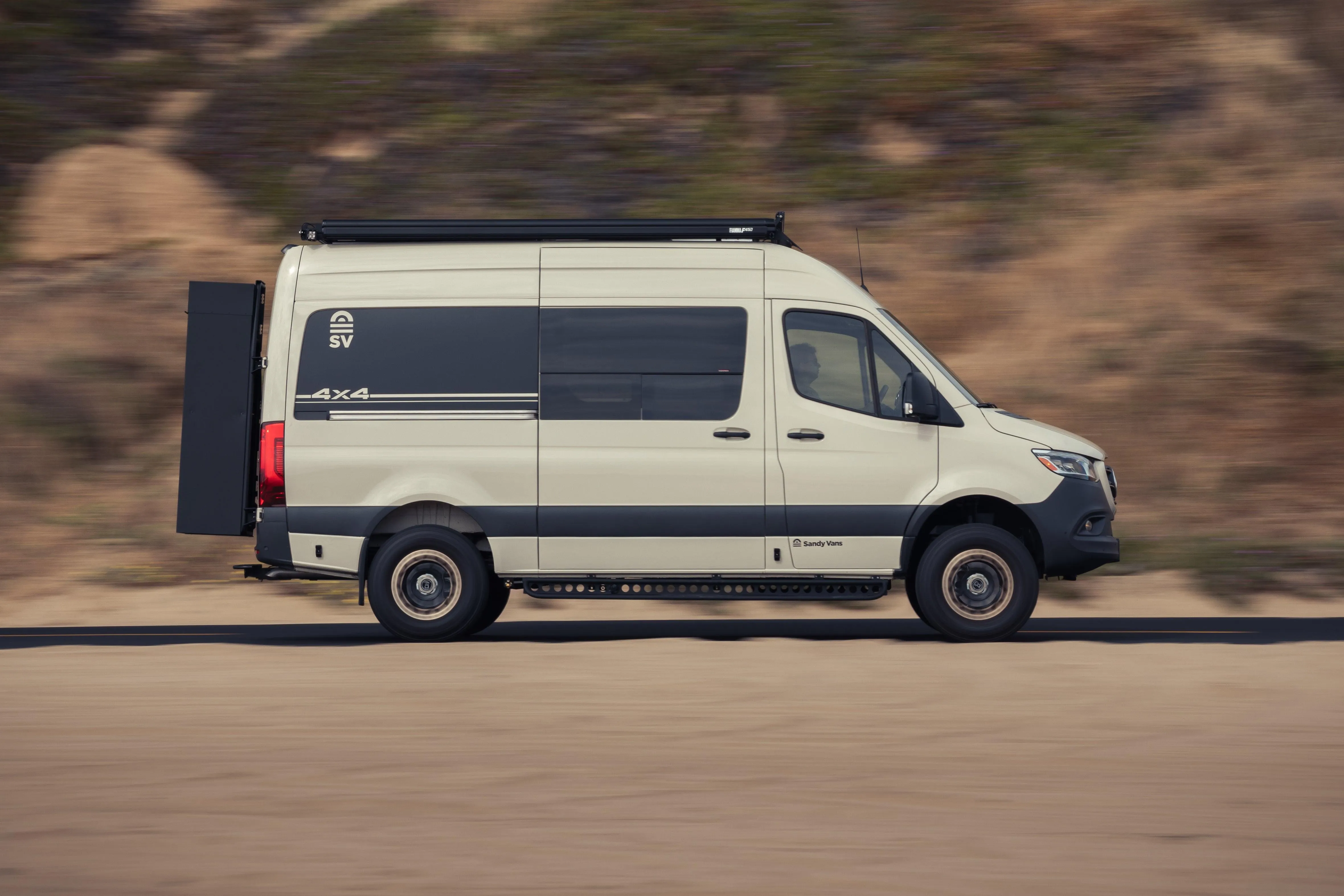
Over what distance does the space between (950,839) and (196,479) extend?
7.02m

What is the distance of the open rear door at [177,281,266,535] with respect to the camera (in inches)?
437

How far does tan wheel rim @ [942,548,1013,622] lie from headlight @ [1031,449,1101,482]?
2.34 feet

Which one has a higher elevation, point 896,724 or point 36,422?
point 36,422

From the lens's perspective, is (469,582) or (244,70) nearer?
(469,582)

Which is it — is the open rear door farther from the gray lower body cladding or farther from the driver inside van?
the driver inside van

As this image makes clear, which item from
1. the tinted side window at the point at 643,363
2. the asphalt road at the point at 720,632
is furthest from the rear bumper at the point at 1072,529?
the tinted side window at the point at 643,363

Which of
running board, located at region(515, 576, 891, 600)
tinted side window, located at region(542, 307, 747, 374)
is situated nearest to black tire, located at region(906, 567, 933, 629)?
running board, located at region(515, 576, 891, 600)

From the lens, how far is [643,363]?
35.6ft

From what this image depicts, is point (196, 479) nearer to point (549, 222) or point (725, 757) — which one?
point (549, 222)

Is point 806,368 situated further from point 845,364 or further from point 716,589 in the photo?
point 716,589

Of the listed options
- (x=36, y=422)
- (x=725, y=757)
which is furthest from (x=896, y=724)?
(x=36, y=422)

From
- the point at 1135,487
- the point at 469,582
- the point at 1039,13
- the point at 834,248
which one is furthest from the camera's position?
the point at 1039,13

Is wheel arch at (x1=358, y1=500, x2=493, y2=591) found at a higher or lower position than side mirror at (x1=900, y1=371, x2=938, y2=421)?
lower

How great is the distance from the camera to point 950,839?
575cm
